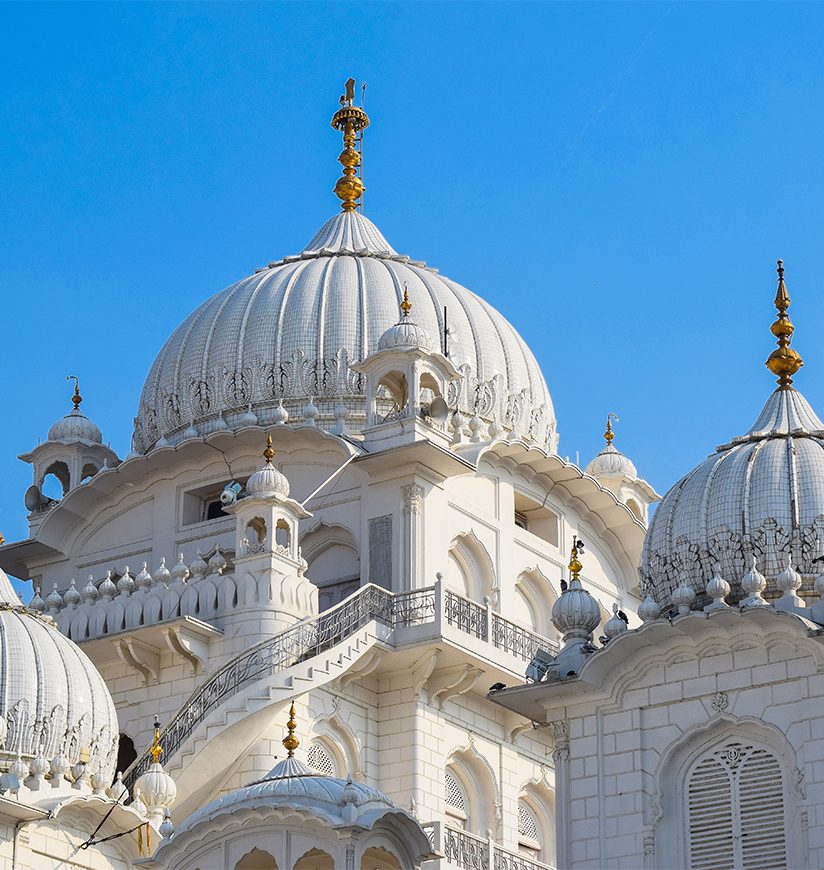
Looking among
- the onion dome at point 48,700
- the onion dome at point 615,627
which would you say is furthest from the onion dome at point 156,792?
the onion dome at point 615,627

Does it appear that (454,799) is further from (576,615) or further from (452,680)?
(576,615)

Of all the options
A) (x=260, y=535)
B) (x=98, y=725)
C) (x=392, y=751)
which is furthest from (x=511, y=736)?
(x=98, y=725)

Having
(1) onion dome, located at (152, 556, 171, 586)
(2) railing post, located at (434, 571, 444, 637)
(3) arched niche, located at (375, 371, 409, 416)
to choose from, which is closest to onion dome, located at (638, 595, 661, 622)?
(2) railing post, located at (434, 571, 444, 637)

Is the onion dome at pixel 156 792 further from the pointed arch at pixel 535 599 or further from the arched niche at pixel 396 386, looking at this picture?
the pointed arch at pixel 535 599

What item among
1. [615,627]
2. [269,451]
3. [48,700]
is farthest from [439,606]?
[615,627]

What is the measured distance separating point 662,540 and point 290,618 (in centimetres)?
967

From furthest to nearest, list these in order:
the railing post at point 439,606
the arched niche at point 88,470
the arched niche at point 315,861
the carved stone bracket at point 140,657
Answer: the arched niche at point 88,470 < the carved stone bracket at point 140,657 < the railing post at point 439,606 < the arched niche at point 315,861

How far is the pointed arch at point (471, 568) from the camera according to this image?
42875 millimetres

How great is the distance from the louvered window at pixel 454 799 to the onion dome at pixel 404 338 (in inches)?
288

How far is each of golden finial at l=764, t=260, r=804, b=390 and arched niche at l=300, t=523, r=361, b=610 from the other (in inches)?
450

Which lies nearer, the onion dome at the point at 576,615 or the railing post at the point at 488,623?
the onion dome at the point at 576,615

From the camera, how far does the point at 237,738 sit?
37.1 metres

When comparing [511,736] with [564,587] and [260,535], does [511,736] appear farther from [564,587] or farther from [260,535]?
[564,587]

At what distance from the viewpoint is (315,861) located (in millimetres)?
27953
